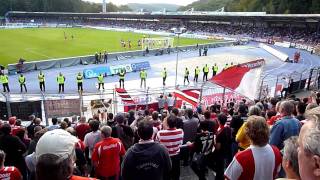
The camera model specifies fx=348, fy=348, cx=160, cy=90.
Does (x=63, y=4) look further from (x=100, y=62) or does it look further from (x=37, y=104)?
(x=37, y=104)

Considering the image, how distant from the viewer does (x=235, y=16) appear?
6788 cm

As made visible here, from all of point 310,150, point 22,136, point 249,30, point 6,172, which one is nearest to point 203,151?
point 6,172

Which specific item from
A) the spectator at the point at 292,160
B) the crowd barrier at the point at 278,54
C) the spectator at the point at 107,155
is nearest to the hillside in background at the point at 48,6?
the crowd barrier at the point at 278,54

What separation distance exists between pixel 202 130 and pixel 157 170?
2.64m

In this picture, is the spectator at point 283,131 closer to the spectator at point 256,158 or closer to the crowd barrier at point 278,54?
the spectator at point 256,158

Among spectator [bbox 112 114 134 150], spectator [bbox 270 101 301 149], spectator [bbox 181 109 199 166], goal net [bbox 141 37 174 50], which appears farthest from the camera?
goal net [bbox 141 37 174 50]

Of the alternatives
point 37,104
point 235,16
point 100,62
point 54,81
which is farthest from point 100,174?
point 235,16

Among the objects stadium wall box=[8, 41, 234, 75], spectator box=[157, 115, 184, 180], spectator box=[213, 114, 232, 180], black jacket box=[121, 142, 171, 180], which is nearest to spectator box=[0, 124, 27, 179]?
spectator box=[157, 115, 184, 180]

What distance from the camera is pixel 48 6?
154 meters

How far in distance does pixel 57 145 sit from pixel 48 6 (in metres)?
163

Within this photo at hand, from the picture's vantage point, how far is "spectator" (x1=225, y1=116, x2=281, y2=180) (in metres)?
4.06

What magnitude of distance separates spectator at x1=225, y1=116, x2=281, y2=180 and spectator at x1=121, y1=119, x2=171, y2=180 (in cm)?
87

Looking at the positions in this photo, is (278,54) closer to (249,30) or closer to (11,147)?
(249,30)

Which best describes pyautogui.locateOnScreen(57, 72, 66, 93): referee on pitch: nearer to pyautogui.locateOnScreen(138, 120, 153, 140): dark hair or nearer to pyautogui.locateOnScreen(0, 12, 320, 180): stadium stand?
pyautogui.locateOnScreen(0, 12, 320, 180): stadium stand
